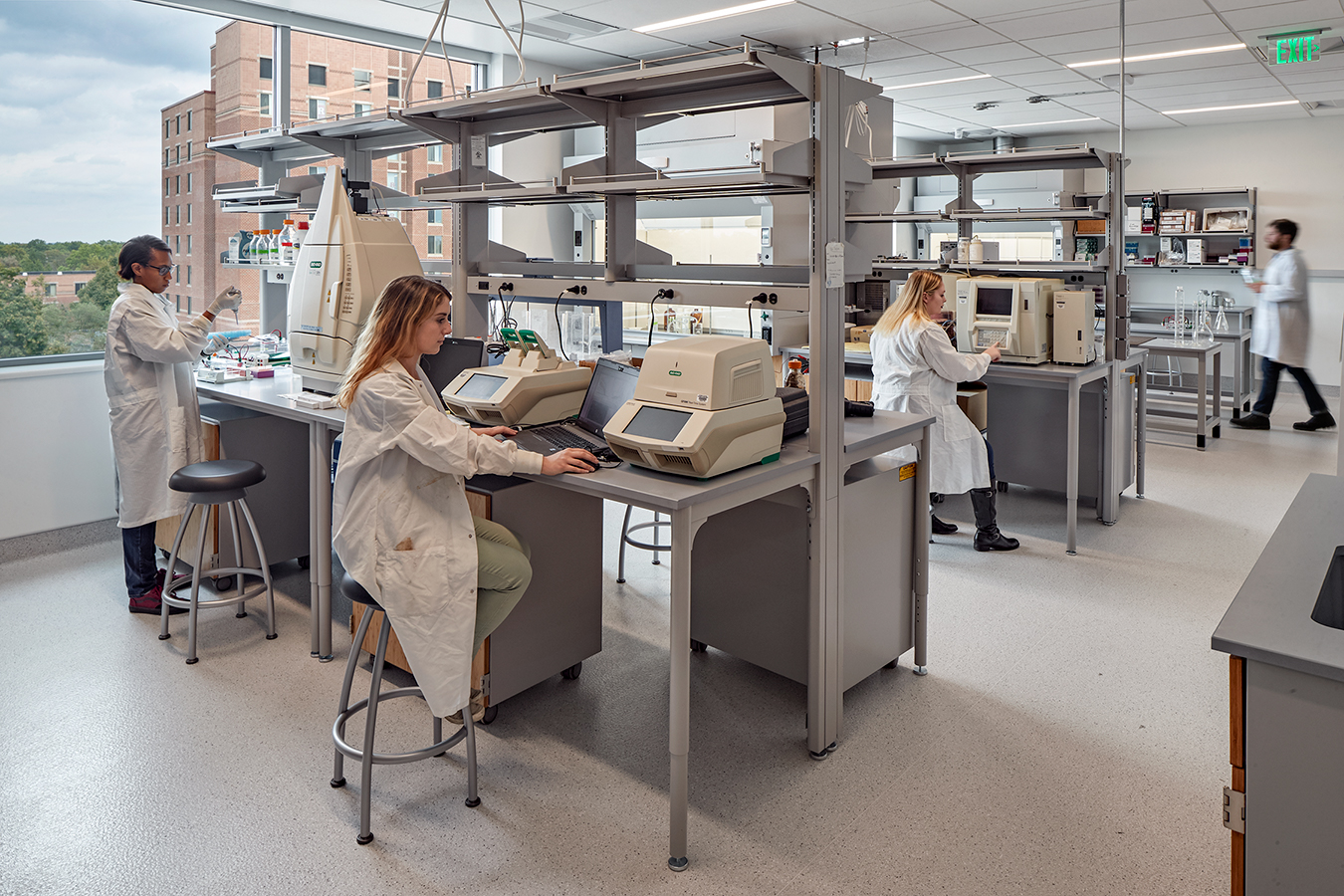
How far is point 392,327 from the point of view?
2244mm

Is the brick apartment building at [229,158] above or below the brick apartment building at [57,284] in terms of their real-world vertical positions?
above

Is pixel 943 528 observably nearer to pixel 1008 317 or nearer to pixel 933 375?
pixel 933 375

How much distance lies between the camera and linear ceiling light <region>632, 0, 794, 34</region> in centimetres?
528

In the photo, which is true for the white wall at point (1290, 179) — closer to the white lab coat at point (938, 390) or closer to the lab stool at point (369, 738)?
the white lab coat at point (938, 390)

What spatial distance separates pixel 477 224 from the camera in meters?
3.50

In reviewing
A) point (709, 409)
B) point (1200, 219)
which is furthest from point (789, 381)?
→ point (1200, 219)

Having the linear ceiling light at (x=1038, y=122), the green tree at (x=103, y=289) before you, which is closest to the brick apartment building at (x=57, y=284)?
the green tree at (x=103, y=289)

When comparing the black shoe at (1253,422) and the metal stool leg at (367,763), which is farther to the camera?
the black shoe at (1253,422)

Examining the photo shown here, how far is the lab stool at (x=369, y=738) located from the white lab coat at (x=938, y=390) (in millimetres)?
2519

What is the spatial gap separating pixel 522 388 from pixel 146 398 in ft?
5.48

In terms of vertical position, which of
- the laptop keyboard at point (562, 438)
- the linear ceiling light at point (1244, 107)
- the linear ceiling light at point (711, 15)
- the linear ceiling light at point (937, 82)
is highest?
the linear ceiling light at point (1244, 107)

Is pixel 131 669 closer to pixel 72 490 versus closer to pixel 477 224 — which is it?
pixel 72 490

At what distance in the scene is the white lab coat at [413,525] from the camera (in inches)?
84.0

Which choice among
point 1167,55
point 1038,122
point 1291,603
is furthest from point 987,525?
point 1038,122
